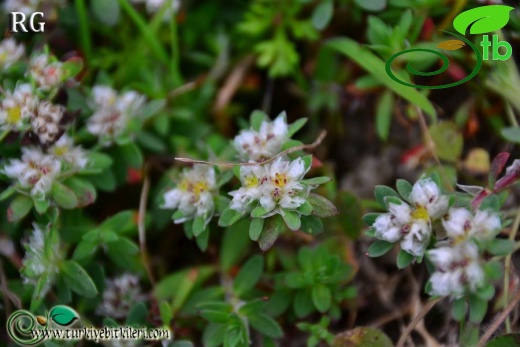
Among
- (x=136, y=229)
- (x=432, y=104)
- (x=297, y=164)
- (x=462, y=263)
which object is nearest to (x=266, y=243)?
(x=297, y=164)

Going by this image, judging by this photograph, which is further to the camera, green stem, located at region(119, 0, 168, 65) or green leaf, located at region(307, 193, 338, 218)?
green stem, located at region(119, 0, 168, 65)

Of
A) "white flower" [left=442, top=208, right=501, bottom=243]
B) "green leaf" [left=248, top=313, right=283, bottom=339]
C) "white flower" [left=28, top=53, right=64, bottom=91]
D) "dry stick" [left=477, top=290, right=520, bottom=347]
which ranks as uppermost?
"white flower" [left=28, top=53, right=64, bottom=91]

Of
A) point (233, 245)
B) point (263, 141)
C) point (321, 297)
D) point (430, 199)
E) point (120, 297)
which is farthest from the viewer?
point (233, 245)

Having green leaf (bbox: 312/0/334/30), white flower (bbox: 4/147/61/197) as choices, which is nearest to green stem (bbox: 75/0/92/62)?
white flower (bbox: 4/147/61/197)

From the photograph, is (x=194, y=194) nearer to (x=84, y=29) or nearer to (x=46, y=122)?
(x=46, y=122)

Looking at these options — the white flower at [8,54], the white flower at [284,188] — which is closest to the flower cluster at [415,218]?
the white flower at [284,188]

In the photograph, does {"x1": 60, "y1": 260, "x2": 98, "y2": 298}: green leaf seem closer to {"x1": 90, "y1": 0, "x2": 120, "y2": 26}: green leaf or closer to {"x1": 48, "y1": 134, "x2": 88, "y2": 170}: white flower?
{"x1": 48, "y1": 134, "x2": 88, "y2": 170}: white flower

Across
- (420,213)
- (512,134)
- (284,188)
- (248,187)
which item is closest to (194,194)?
(248,187)
